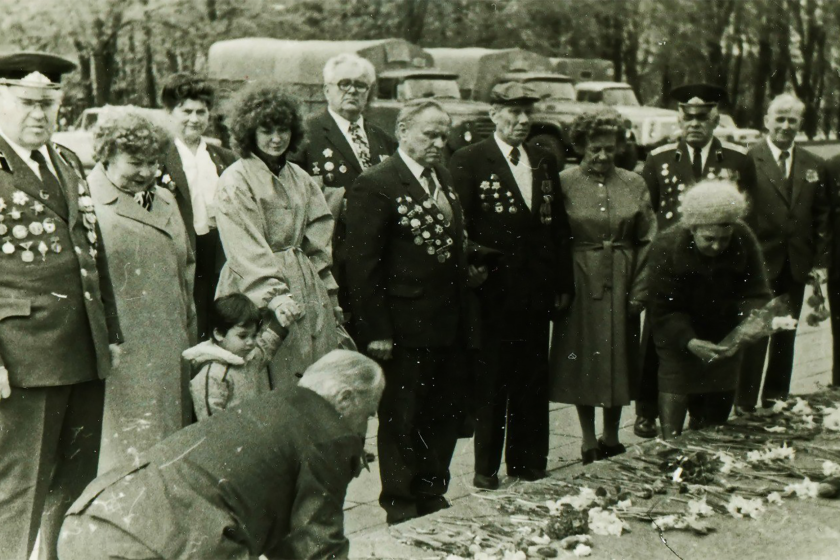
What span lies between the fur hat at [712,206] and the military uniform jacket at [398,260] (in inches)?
44.3

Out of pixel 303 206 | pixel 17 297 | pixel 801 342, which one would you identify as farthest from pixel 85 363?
pixel 801 342

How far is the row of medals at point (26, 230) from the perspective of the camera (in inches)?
143

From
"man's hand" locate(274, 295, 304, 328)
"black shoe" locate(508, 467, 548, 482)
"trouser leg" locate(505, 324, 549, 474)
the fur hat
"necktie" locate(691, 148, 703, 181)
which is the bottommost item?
"black shoe" locate(508, 467, 548, 482)

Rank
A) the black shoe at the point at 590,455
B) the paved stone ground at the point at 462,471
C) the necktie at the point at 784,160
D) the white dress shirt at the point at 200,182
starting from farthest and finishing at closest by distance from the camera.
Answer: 1. the necktie at the point at 784,160
2. the black shoe at the point at 590,455
3. the white dress shirt at the point at 200,182
4. the paved stone ground at the point at 462,471

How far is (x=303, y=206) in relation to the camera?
4.45 metres

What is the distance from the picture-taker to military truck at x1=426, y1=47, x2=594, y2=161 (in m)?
13.4

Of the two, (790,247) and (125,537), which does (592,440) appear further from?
(125,537)

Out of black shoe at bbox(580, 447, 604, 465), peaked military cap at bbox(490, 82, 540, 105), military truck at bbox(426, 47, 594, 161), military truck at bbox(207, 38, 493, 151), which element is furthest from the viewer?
military truck at bbox(426, 47, 594, 161)

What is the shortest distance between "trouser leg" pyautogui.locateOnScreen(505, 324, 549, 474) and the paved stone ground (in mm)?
127

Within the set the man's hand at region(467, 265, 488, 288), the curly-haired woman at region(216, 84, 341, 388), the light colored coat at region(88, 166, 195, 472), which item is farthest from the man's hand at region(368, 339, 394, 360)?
the light colored coat at region(88, 166, 195, 472)

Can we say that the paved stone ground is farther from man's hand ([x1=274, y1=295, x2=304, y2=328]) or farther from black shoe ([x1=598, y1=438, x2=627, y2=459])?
man's hand ([x1=274, y1=295, x2=304, y2=328])

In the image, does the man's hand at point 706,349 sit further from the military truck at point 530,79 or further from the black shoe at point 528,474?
the military truck at point 530,79

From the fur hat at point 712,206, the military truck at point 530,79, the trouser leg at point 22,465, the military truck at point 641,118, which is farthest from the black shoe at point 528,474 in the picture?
the military truck at point 641,118

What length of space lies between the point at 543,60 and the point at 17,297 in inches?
515
